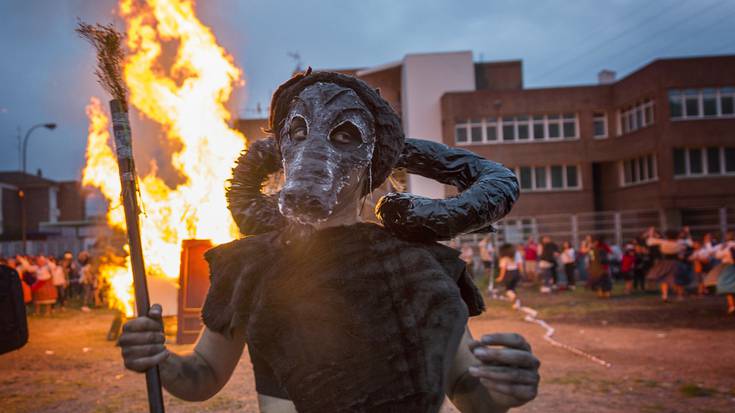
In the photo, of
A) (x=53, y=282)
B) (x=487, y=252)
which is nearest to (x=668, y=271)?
(x=487, y=252)

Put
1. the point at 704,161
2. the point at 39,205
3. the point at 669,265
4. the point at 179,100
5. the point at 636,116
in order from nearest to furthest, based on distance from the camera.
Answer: the point at 179,100 < the point at 669,265 < the point at 704,161 < the point at 636,116 < the point at 39,205

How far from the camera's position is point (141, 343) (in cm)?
184

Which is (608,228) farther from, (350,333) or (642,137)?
(350,333)

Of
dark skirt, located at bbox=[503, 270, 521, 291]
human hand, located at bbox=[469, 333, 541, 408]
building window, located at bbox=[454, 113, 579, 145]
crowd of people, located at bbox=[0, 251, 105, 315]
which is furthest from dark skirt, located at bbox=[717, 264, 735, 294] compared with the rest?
building window, located at bbox=[454, 113, 579, 145]

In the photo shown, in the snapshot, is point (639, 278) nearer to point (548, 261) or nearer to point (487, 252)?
point (548, 261)

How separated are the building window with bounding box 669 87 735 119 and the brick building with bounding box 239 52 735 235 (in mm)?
49

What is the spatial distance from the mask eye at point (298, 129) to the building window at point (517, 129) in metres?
32.2

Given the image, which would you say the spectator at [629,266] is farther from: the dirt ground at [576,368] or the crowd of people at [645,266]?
the dirt ground at [576,368]

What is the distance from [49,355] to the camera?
1048cm

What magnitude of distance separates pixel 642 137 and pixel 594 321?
70.4 feet

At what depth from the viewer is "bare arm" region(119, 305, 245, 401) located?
183 cm

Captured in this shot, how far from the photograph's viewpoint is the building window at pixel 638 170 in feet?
100

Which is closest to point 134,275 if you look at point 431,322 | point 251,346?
point 251,346

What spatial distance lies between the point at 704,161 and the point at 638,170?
325 cm
